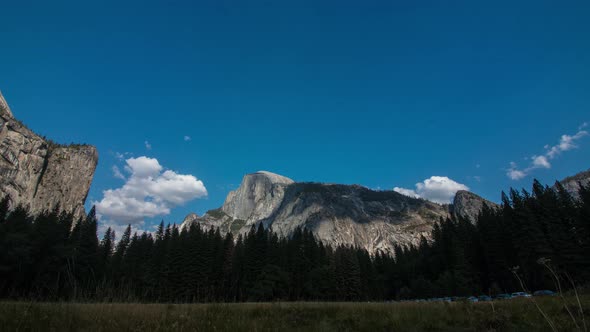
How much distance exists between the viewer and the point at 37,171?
170000 millimetres

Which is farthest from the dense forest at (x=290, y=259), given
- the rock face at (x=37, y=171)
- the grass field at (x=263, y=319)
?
the rock face at (x=37, y=171)

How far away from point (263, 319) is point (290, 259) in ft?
196

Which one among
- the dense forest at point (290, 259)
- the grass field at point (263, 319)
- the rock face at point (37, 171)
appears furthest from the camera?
the rock face at point (37, 171)

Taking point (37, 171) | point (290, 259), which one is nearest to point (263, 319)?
point (290, 259)

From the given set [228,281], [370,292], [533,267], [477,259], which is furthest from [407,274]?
[228,281]

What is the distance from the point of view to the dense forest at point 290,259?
39.9 meters

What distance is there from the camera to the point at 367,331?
7.13 meters

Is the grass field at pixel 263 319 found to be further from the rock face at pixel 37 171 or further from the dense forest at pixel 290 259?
the rock face at pixel 37 171

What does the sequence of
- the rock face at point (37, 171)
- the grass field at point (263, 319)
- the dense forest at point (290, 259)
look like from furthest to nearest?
1. the rock face at point (37, 171)
2. the dense forest at point (290, 259)
3. the grass field at point (263, 319)

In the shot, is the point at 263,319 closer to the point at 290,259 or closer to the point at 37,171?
the point at 290,259

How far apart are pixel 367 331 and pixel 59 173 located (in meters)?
230

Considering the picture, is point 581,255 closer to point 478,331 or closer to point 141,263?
point 478,331

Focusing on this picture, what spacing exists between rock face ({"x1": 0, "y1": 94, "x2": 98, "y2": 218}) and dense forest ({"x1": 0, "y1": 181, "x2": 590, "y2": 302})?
113 meters

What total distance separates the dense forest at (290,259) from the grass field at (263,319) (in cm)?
3351
